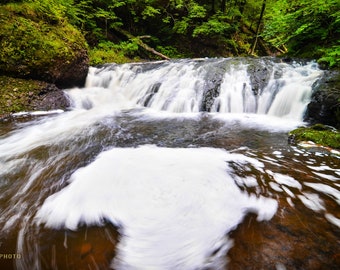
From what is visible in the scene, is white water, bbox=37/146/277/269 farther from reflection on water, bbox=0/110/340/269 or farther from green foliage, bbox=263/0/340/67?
green foliage, bbox=263/0/340/67

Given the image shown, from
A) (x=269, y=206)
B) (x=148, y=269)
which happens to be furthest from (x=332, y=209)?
(x=148, y=269)

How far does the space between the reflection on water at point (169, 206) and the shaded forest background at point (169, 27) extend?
15.8 ft

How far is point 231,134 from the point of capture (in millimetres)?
4480

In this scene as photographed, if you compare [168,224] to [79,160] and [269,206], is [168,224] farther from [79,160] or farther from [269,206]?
[79,160]

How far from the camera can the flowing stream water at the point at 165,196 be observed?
1561 millimetres

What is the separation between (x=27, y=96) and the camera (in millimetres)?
6113

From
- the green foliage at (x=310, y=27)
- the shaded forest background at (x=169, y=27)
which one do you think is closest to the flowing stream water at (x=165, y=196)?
the green foliage at (x=310, y=27)

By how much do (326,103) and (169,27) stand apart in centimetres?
1338

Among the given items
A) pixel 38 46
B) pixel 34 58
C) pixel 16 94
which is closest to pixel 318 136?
pixel 16 94

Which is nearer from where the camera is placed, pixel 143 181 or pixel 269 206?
pixel 269 206

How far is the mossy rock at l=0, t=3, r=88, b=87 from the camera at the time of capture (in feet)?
19.7

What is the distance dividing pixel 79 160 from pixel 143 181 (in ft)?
4.02

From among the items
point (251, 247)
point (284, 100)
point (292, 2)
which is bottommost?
point (251, 247)

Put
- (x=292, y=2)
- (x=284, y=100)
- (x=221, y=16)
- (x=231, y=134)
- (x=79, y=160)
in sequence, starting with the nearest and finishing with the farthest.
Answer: (x=79, y=160)
(x=231, y=134)
(x=284, y=100)
(x=292, y=2)
(x=221, y=16)
